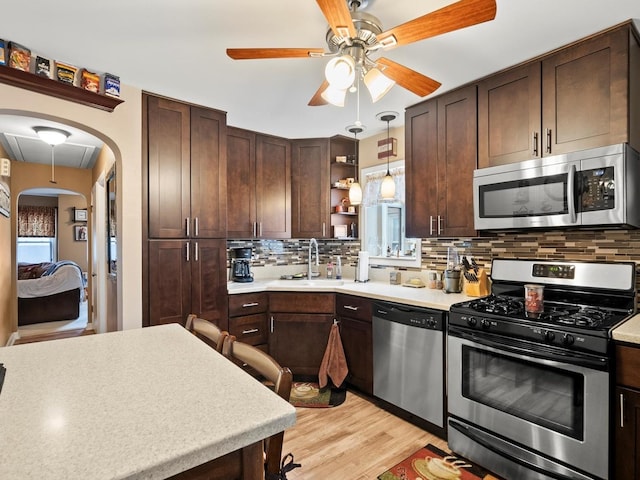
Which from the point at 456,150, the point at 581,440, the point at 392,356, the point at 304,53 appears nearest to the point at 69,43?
the point at 304,53

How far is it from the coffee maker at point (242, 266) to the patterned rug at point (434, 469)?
2070mm

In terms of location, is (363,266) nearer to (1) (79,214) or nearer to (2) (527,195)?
(2) (527,195)

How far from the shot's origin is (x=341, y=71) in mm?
1438

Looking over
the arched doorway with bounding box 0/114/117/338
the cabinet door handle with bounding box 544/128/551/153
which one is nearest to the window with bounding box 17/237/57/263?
the arched doorway with bounding box 0/114/117/338

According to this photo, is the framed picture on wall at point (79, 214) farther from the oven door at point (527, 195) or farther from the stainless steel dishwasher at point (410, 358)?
the oven door at point (527, 195)

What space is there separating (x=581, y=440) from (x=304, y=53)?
214 centimetres

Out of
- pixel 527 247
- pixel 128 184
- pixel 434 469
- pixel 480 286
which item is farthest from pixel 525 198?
pixel 128 184

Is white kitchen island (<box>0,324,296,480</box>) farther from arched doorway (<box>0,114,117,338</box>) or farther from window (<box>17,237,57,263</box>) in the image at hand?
window (<box>17,237,57,263</box>)

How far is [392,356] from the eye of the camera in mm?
2572

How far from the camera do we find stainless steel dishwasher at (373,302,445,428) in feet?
7.50

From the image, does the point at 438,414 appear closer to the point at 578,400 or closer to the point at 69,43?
the point at 578,400

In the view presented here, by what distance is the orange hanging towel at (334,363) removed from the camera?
2.93 metres

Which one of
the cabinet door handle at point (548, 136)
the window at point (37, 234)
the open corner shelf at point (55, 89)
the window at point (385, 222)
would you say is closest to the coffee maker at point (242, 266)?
the window at point (385, 222)

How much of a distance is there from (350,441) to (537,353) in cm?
126
